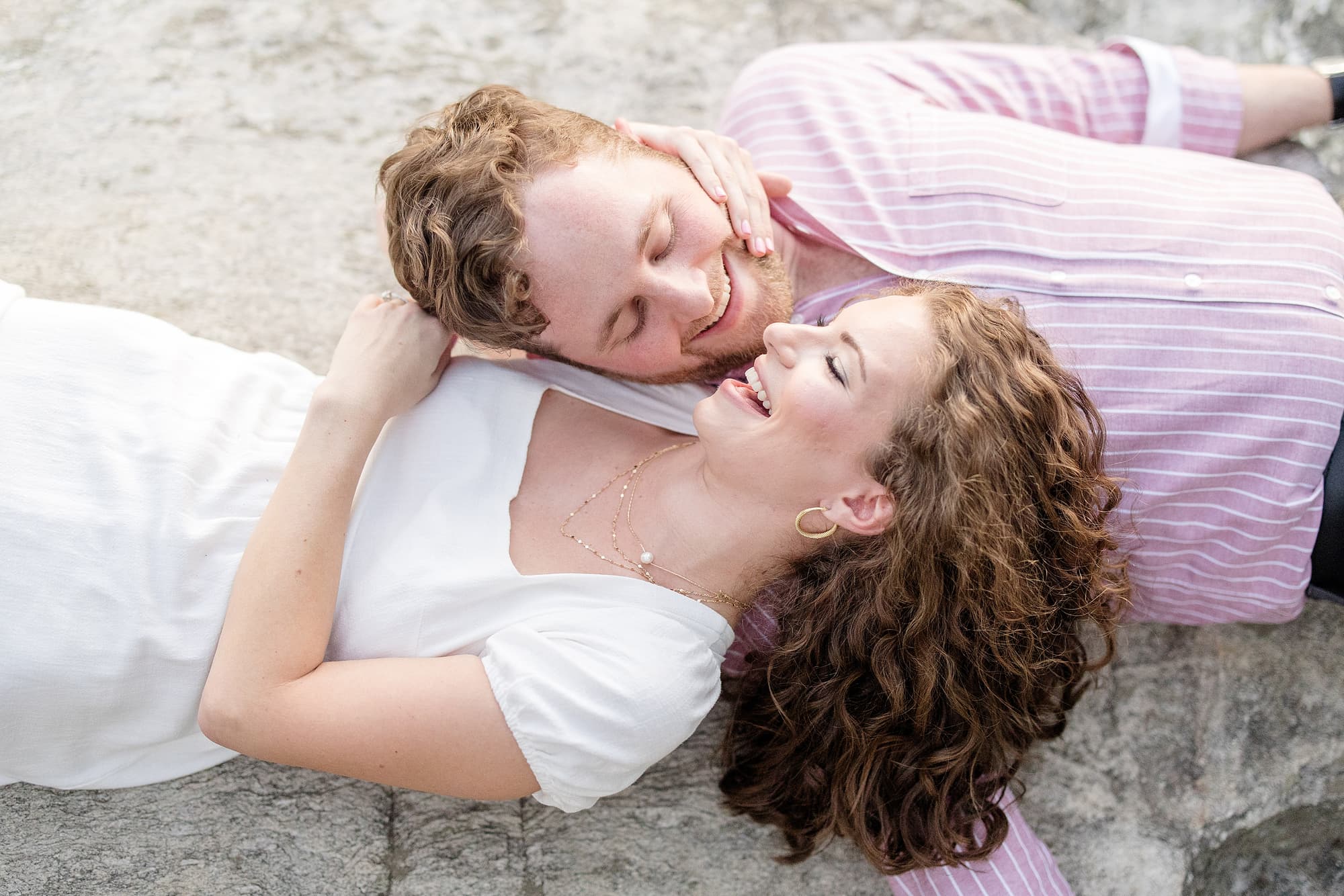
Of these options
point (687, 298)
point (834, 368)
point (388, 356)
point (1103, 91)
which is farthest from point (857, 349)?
point (1103, 91)


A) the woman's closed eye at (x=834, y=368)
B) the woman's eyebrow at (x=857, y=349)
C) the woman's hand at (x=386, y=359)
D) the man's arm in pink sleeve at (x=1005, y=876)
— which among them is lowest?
the man's arm in pink sleeve at (x=1005, y=876)

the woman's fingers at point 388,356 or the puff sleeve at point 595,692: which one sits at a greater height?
the woman's fingers at point 388,356

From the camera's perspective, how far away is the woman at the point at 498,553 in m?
1.92

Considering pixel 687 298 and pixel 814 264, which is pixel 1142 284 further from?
pixel 687 298

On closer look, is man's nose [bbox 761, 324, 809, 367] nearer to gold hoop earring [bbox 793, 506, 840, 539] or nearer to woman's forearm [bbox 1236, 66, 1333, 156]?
gold hoop earring [bbox 793, 506, 840, 539]

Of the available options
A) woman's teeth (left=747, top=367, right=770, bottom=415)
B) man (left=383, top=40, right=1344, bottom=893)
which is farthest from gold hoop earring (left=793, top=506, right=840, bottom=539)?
man (left=383, top=40, right=1344, bottom=893)

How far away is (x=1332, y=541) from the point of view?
7.61ft

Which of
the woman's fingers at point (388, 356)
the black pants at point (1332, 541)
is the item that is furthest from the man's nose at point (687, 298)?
the black pants at point (1332, 541)

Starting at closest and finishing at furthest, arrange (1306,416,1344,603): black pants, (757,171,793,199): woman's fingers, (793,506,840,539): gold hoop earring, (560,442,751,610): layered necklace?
(793,506,840,539): gold hoop earring → (560,442,751,610): layered necklace → (1306,416,1344,603): black pants → (757,171,793,199): woman's fingers

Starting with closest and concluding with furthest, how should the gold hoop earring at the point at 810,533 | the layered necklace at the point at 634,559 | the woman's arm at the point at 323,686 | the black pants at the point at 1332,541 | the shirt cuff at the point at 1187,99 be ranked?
the woman's arm at the point at 323,686
the gold hoop earring at the point at 810,533
the layered necklace at the point at 634,559
the black pants at the point at 1332,541
the shirt cuff at the point at 1187,99

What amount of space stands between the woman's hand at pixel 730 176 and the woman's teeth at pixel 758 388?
1.22 ft

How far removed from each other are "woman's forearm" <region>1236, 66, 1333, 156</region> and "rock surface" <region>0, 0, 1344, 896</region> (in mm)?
214

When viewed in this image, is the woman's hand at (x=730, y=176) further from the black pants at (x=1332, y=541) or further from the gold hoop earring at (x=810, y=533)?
the black pants at (x=1332, y=541)

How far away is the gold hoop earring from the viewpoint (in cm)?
204
